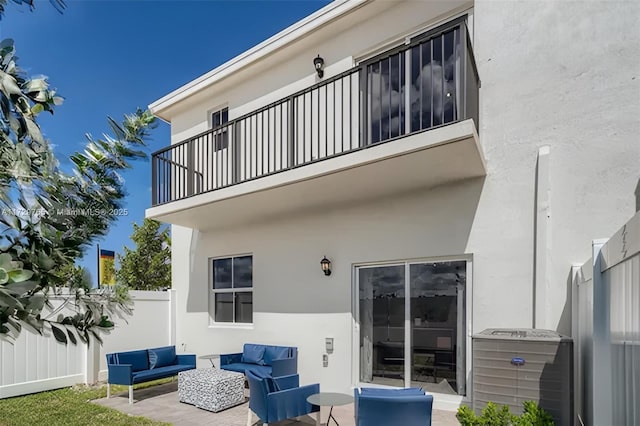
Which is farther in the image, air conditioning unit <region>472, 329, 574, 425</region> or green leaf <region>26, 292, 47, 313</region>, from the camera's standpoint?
air conditioning unit <region>472, 329, 574, 425</region>

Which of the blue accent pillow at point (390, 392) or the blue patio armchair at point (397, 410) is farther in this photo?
the blue accent pillow at point (390, 392)

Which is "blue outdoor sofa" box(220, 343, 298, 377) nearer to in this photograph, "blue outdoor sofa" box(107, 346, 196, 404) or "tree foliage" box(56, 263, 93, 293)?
"blue outdoor sofa" box(107, 346, 196, 404)

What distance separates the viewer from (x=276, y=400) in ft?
17.8

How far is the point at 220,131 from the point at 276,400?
250 inches

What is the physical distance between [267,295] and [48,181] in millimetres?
8061

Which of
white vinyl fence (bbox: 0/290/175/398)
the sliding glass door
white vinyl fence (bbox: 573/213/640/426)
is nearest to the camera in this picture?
white vinyl fence (bbox: 573/213/640/426)

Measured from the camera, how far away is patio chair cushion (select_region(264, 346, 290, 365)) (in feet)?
27.1

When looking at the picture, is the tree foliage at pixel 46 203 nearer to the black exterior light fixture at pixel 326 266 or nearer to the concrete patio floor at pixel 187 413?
the concrete patio floor at pixel 187 413

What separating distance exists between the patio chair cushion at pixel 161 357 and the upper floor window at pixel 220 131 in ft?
15.2

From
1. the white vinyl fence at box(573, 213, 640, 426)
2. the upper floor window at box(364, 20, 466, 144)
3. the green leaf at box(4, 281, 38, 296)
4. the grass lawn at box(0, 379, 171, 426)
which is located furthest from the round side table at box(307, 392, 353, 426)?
the green leaf at box(4, 281, 38, 296)

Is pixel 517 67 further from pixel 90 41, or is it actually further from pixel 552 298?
pixel 90 41

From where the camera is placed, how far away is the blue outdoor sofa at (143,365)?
751 cm

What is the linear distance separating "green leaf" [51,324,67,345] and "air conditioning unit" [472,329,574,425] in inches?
179

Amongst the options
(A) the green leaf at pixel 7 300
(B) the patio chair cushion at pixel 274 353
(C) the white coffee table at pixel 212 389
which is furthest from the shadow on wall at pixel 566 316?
(A) the green leaf at pixel 7 300
